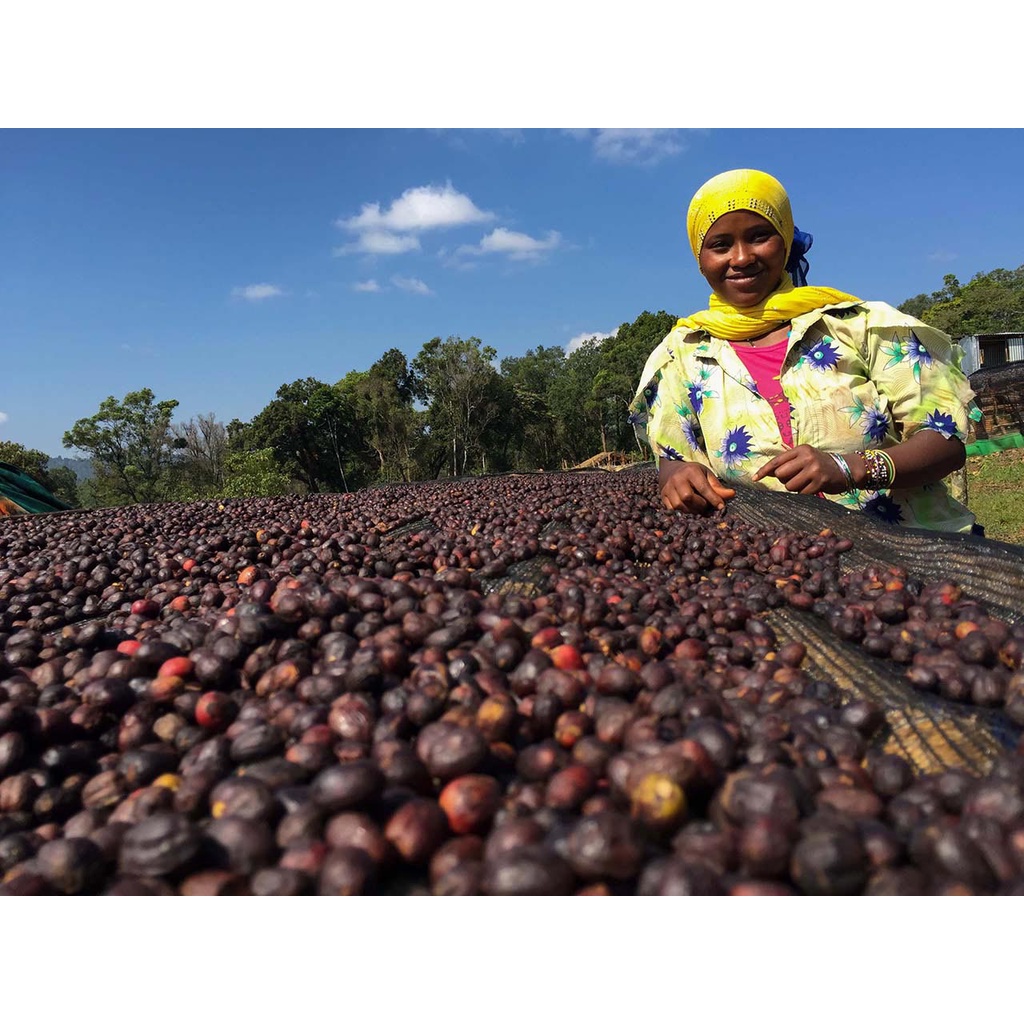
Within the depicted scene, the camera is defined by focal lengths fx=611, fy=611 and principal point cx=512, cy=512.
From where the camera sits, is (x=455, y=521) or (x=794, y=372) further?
(x=455, y=521)

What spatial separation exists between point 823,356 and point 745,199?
1.10m

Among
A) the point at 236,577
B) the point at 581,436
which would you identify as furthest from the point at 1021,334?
the point at 236,577

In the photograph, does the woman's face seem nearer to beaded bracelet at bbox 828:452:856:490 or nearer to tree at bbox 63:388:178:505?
beaded bracelet at bbox 828:452:856:490

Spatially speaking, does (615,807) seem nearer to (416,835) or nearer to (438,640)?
(416,835)

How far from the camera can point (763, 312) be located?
4.11 meters

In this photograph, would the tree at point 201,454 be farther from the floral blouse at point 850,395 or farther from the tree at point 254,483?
the floral blouse at point 850,395

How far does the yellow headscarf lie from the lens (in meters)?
3.87

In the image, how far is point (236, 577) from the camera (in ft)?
12.3

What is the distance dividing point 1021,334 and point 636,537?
44512 millimetres

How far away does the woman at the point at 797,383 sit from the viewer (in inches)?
138

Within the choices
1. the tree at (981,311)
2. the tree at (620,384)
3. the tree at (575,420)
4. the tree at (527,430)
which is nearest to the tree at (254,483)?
the tree at (527,430)

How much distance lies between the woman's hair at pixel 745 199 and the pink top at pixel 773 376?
0.69 metres

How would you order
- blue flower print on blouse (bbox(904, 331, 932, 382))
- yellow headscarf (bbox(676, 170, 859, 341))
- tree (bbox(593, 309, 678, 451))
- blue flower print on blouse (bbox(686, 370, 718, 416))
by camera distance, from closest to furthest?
1. blue flower print on blouse (bbox(904, 331, 932, 382))
2. yellow headscarf (bbox(676, 170, 859, 341))
3. blue flower print on blouse (bbox(686, 370, 718, 416))
4. tree (bbox(593, 309, 678, 451))

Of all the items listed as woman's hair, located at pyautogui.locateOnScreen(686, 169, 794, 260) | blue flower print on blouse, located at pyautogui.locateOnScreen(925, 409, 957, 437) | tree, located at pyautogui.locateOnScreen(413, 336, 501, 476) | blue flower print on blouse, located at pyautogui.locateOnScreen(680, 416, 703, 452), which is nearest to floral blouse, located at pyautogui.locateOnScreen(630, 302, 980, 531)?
blue flower print on blouse, located at pyautogui.locateOnScreen(925, 409, 957, 437)
